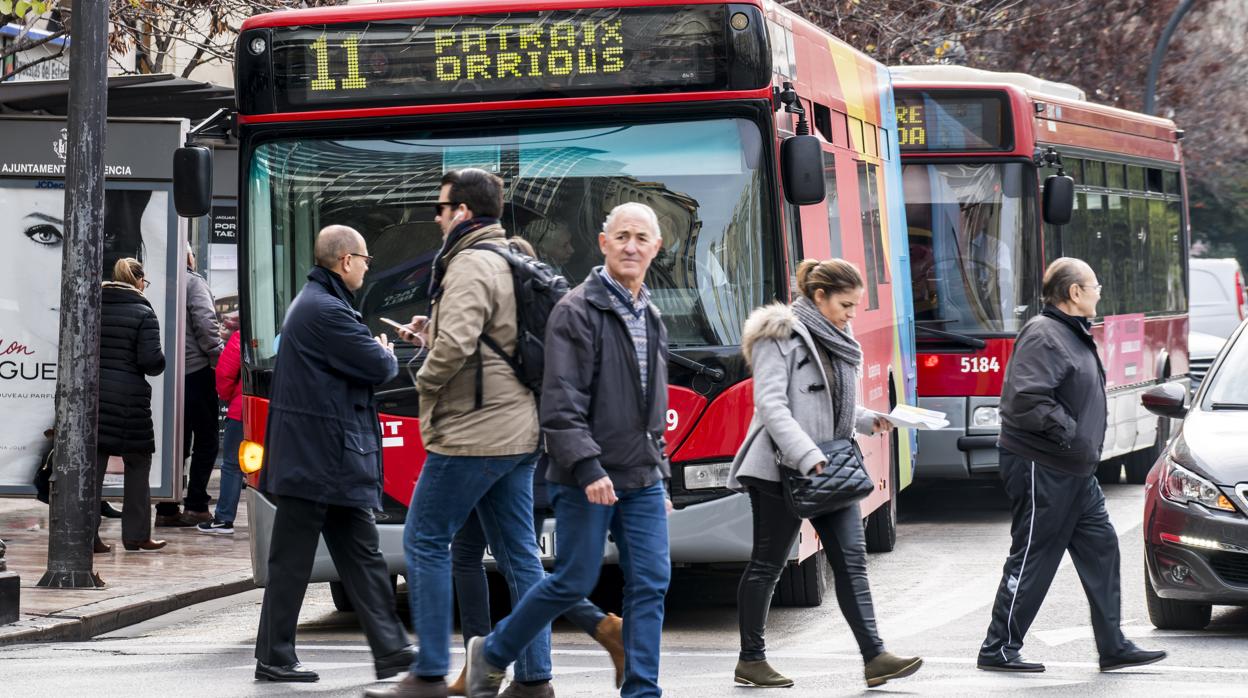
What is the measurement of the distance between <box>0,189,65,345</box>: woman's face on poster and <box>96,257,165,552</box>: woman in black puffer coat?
3.30 ft

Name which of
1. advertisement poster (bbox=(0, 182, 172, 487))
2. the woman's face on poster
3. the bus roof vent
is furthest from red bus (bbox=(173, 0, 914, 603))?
the bus roof vent

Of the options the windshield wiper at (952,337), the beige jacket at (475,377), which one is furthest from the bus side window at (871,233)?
the beige jacket at (475,377)

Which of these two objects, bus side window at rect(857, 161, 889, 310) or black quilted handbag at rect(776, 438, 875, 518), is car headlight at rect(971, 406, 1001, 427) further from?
black quilted handbag at rect(776, 438, 875, 518)

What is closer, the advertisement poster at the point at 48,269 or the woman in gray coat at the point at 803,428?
the woman in gray coat at the point at 803,428

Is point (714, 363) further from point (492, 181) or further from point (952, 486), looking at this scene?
point (952, 486)

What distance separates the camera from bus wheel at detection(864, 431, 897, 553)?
12.4m

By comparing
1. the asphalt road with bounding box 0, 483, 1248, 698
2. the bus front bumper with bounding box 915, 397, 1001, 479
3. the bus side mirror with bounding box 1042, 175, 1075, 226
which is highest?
the bus side mirror with bounding box 1042, 175, 1075, 226

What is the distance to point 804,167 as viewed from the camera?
27.9 feet

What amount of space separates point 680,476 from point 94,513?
139 inches

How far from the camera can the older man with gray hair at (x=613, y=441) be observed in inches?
249

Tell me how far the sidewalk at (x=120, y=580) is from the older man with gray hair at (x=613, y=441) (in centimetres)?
355

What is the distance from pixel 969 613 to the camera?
9.80 metres

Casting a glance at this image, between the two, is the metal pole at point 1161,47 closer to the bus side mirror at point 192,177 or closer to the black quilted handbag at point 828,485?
the bus side mirror at point 192,177

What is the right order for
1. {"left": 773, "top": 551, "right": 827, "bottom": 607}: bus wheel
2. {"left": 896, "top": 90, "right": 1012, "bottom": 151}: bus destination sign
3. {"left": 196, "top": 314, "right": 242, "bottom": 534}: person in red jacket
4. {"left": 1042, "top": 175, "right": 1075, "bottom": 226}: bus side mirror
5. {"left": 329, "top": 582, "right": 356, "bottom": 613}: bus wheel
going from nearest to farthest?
1. {"left": 773, "top": 551, "right": 827, "bottom": 607}: bus wheel
2. {"left": 329, "top": 582, "right": 356, "bottom": 613}: bus wheel
3. {"left": 196, "top": 314, "right": 242, "bottom": 534}: person in red jacket
4. {"left": 1042, "top": 175, "right": 1075, "bottom": 226}: bus side mirror
5. {"left": 896, "top": 90, "right": 1012, "bottom": 151}: bus destination sign
